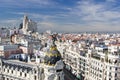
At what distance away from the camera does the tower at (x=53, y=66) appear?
33000mm

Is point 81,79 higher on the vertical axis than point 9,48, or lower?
lower

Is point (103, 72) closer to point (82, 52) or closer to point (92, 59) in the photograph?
point (92, 59)

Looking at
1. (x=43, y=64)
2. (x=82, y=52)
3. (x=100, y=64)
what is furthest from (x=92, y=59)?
(x=43, y=64)

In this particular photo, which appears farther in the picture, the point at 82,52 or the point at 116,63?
the point at 82,52

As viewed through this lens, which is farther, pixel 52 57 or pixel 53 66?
pixel 52 57

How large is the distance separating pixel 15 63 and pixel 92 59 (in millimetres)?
30640

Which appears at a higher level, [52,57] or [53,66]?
[52,57]

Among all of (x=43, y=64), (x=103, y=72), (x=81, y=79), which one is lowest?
(x=81, y=79)

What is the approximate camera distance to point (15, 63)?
5169 cm

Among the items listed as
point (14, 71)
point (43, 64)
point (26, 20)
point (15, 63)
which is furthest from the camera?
point (26, 20)

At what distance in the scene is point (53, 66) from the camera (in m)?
33.2

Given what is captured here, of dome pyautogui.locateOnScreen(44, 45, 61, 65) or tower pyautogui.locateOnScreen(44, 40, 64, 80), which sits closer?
tower pyautogui.locateOnScreen(44, 40, 64, 80)

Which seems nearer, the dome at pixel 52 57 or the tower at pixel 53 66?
the tower at pixel 53 66

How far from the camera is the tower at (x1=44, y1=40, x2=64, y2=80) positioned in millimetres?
33000
